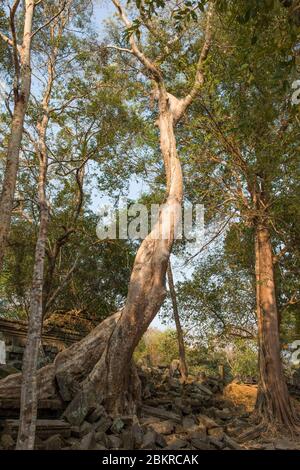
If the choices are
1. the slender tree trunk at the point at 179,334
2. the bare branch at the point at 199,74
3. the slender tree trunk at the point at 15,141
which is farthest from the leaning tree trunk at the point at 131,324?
the slender tree trunk at the point at 179,334

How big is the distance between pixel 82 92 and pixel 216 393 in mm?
9931

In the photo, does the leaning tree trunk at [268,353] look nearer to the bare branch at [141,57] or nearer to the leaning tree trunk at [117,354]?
the leaning tree trunk at [117,354]

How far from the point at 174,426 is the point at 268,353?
374 cm

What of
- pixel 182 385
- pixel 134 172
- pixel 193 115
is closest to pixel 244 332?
pixel 182 385

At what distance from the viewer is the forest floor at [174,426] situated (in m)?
6.31

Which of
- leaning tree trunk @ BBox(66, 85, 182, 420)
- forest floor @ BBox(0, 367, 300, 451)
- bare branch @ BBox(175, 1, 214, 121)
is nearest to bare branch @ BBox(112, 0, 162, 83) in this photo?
bare branch @ BBox(175, 1, 214, 121)

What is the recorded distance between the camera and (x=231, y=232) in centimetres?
1512

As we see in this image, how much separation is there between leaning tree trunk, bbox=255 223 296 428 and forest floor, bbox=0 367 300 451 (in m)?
0.56

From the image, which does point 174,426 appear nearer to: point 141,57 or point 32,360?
point 32,360

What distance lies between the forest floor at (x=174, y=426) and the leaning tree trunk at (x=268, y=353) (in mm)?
561

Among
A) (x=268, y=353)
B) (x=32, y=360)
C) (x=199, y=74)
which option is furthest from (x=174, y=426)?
(x=199, y=74)

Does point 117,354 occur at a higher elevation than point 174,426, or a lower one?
higher

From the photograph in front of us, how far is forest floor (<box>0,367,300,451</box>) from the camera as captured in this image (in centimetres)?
631

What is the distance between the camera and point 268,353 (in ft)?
35.7
